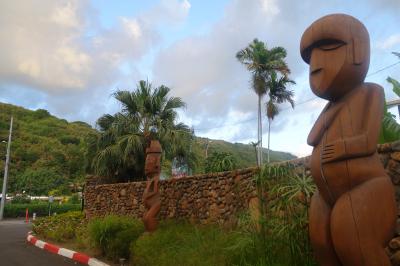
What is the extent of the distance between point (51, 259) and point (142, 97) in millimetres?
6780

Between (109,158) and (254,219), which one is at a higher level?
(109,158)

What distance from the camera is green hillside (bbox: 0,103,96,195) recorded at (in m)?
38.4

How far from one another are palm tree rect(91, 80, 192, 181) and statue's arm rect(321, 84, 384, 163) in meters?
→ 10.4

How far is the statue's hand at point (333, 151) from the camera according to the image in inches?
123

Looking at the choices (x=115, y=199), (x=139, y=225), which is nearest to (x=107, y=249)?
(x=139, y=225)

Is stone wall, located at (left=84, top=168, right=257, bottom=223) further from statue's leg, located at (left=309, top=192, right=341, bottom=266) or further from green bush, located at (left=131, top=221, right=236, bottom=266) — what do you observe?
statue's leg, located at (left=309, top=192, right=341, bottom=266)

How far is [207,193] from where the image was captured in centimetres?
841

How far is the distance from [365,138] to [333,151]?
26 centimetres

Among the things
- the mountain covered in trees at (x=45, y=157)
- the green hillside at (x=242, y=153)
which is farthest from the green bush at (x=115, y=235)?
the mountain covered in trees at (x=45, y=157)

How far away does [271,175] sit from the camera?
17.7 ft

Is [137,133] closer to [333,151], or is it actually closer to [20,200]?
[333,151]

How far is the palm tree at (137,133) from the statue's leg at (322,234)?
404 inches

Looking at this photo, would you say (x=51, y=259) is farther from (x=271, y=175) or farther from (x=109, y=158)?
(x=271, y=175)

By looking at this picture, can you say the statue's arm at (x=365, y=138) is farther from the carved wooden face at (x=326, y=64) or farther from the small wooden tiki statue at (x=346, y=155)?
the carved wooden face at (x=326, y=64)
